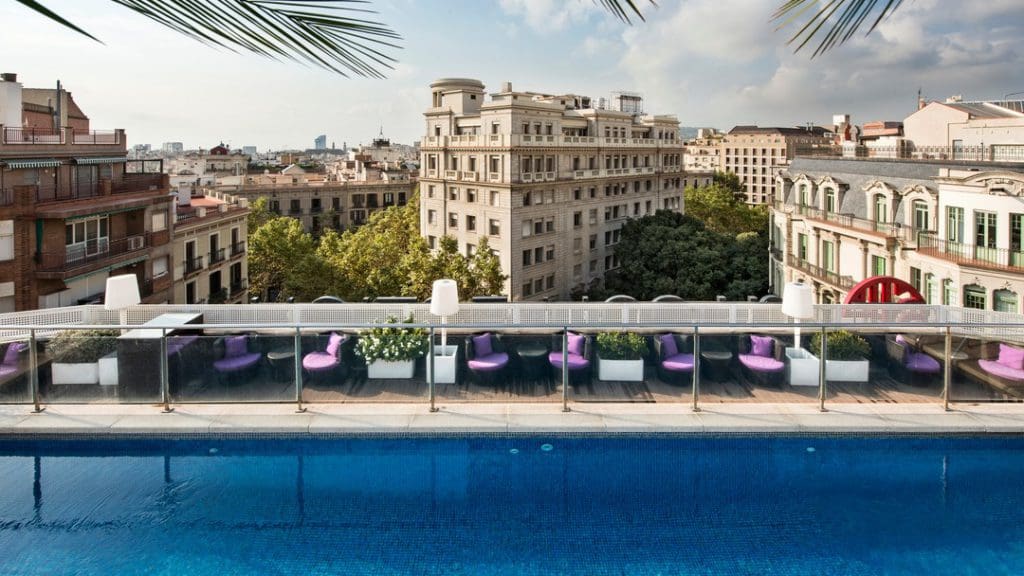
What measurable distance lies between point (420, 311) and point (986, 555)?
821cm

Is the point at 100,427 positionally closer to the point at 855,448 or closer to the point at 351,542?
the point at 351,542

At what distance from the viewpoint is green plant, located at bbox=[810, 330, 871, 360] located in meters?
9.77

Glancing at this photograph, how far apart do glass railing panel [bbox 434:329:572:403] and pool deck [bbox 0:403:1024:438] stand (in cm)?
22

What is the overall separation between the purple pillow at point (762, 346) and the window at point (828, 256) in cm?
2847

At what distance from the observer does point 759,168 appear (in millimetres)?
120875

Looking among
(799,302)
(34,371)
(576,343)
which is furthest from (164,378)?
(799,302)

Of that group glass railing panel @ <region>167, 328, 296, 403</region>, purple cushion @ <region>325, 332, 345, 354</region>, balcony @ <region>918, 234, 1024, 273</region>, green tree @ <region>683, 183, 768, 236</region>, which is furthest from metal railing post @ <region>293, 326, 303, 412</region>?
green tree @ <region>683, 183, 768, 236</region>

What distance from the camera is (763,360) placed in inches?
390

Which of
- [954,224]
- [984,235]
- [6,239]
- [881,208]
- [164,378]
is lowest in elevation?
[164,378]

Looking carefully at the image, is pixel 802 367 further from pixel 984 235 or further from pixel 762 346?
pixel 984 235

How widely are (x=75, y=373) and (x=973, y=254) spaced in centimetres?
2780

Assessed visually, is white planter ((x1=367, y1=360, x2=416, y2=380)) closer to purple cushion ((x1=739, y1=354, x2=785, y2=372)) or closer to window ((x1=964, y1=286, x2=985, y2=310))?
purple cushion ((x1=739, y1=354, x2=785, y2=372))

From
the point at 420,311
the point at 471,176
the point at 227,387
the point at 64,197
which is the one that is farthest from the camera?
the point at 471,176

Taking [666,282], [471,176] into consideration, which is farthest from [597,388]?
[471,176]
